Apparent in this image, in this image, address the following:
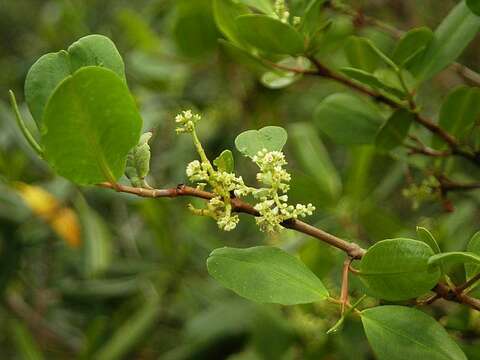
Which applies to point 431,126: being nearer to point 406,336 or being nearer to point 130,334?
point 406,336

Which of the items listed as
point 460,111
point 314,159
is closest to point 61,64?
point 460,111

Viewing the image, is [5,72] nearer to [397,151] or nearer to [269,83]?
[269,83]

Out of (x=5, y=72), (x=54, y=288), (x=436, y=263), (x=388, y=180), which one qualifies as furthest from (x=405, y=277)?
(x=5, y=72)

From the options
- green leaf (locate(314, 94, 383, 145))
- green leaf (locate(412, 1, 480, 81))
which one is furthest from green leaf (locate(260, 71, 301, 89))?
green leaf (locate(412, 1, 480, 81))

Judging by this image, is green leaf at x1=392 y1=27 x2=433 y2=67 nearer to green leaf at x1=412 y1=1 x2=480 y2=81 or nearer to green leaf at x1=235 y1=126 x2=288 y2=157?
green leaf at x1=412 y1=1 x2=480 y2=81

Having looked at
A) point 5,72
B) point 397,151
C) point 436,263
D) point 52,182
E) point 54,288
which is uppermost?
point 436,263

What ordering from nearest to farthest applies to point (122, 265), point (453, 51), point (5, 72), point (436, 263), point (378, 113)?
point (436, 263), point (453, 51), point (378, 113), point (122, 265), point (5, 72)
